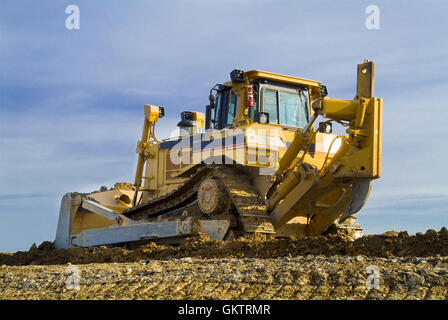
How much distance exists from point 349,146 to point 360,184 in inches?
23.6

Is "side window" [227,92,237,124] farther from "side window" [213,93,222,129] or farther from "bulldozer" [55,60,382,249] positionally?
"side window" [213,93,222,129]

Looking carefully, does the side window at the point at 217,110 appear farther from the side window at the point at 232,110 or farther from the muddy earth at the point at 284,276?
the muddy earth at the point at 284,276

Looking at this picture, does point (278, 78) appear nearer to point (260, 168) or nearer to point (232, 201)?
point (260, 168)

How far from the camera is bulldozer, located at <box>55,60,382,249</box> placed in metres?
9.11

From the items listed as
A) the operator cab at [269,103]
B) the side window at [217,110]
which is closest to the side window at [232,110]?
the operator cab at [269,103]

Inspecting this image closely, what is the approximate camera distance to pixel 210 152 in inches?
443

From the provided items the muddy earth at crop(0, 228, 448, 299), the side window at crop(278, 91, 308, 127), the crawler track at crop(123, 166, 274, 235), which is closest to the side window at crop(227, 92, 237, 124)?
the side window at crop(278, 91, 308, 127)

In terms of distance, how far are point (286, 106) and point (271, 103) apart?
32 cm

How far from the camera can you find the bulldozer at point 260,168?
9.11 meters

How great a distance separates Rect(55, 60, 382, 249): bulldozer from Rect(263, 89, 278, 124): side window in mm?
19

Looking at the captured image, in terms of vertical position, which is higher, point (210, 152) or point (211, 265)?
point (210, 152)

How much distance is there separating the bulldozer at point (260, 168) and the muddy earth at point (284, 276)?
49.5 inches
